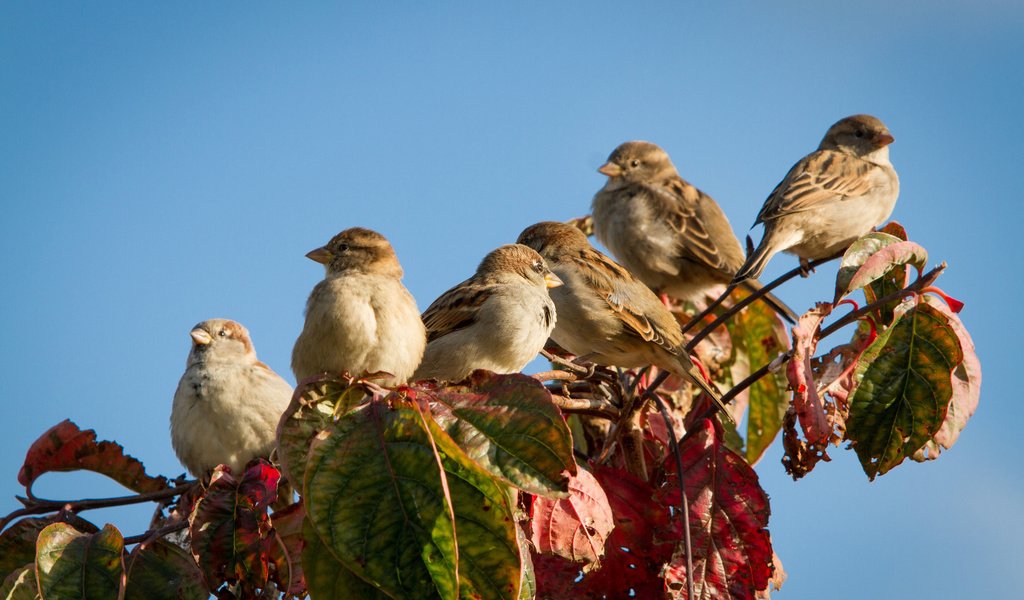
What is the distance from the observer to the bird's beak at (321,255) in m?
3.32

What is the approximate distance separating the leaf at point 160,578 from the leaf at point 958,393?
1.59 m

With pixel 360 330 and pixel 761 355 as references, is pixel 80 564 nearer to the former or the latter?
pixel 360 330

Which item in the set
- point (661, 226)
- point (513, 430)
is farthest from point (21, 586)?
point (661, 226)

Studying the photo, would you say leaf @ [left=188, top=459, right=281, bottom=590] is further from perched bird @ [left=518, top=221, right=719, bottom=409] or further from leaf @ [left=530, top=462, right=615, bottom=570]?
perched bird @ [left=518, top=221, right=719, bottom=409]

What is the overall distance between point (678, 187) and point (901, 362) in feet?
12.9

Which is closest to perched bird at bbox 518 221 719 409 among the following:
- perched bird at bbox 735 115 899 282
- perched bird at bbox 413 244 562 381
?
perched bird at bbox 413 244 562 381

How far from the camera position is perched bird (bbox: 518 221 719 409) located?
386cm

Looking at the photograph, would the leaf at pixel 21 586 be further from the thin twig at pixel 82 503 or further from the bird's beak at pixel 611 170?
the bird's beak at pixel 611 170

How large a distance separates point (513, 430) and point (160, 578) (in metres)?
0.78

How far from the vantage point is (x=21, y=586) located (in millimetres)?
2037

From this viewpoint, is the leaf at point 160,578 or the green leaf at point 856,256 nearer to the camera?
the leaf at point 160,578

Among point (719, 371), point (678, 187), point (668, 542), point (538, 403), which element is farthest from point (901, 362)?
point (678, 187)

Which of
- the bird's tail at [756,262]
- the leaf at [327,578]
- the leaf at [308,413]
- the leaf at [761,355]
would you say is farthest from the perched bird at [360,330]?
the bird's tail at [756,262]

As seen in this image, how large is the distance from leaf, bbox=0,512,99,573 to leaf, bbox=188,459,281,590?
0.38m
